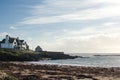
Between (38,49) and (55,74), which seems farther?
(38,49)

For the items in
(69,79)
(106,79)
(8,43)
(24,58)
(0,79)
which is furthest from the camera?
(8,43)

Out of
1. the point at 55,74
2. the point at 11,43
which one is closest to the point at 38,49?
the point at 11,43

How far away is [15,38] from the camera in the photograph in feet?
457

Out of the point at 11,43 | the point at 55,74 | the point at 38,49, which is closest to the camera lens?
the point at 55,74

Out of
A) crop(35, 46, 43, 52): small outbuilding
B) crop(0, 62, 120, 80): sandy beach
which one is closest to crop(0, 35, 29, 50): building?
crop(35, 46, 43, 52): small outbuilding

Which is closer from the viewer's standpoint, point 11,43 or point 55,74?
point 55,74

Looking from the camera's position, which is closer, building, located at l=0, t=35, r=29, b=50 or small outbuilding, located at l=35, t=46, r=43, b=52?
building, located at l=0, t=35, r=29, b=50

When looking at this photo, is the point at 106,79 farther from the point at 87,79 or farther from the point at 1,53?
the point at 1,53

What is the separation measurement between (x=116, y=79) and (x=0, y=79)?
657 inches

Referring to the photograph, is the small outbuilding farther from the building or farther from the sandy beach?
the sandy beach

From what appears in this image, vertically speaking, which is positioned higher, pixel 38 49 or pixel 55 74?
pixel 38 49

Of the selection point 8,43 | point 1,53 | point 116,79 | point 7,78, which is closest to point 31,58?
point 1,53

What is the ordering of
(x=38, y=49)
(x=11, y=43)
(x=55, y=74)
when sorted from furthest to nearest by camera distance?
(x=38, y=49) → (x=11, y=43) → (x=55, y=74)

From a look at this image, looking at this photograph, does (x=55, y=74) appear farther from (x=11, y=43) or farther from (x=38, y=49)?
(x=38, y=49)
